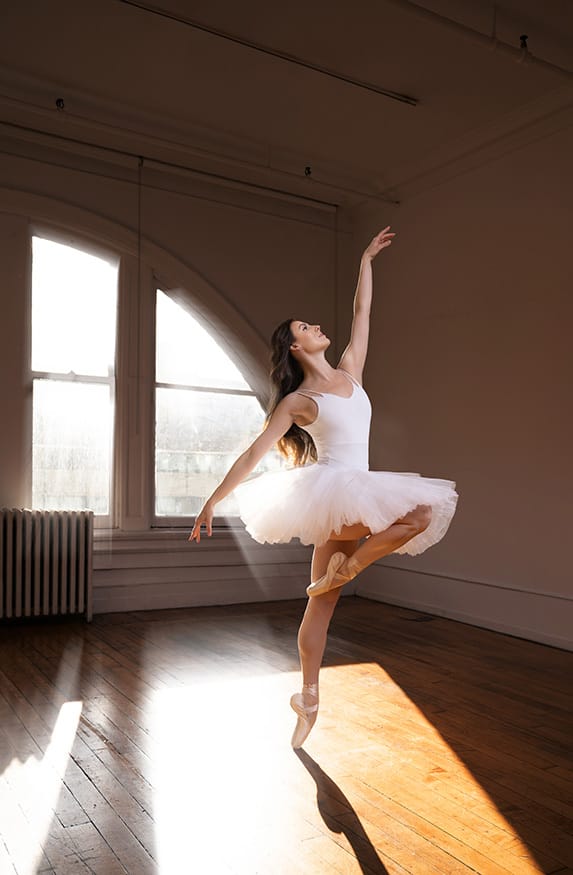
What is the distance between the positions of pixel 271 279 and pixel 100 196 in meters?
1.60

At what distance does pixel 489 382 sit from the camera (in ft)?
18.3

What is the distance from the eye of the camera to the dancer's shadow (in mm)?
1986

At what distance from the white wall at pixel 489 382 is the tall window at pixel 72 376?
7.68ft

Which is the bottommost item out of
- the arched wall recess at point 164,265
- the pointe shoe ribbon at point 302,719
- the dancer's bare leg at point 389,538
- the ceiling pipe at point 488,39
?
the pointe shoe ribbon at point 302,719

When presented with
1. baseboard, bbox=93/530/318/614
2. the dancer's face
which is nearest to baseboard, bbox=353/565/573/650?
baseboard, bbox=93/530/318/614

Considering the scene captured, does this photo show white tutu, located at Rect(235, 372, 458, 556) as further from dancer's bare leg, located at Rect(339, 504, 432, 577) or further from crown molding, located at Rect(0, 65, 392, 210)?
crown molding, located at Rect(0, 65, 392, 210)

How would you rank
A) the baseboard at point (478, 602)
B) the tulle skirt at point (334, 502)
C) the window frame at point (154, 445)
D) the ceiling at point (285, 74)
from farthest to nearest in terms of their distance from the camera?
the window frame at point (154, 445), the baseboard at point (478, 602), the ceiling at point (285, 74), the tulle skirt at point (334, 502)

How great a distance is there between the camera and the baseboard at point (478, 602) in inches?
194

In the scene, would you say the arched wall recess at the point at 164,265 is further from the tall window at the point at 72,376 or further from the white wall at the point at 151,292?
the tall window at the point at 72,376

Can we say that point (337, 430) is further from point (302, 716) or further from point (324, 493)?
point (302, 716)

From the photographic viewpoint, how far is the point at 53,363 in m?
5.82

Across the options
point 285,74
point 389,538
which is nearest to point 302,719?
point 389,538

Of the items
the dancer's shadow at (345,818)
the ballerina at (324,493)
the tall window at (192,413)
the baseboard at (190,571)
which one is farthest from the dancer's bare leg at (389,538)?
the tall window at (192,413)

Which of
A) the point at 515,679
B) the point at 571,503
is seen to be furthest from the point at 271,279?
the point at 515,679
